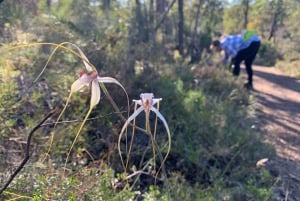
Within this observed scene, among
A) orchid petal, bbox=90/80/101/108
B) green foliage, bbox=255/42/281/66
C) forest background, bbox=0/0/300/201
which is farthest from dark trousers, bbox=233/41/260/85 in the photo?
green foliage, bbox=255/42/281/66

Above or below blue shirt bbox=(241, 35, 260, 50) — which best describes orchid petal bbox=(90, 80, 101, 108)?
above

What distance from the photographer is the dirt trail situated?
14.8 ft

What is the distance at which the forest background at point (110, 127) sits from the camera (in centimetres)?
279

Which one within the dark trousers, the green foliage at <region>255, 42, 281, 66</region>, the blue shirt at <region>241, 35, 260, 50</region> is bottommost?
the green foliage at <region>255, 42, 281, 66</region>

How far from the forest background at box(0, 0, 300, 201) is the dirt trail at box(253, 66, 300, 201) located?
0.55 feet

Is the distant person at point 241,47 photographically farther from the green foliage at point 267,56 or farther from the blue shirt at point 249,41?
the green foliage at point 267,56

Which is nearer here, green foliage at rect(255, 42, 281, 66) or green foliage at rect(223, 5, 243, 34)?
green foliage at rect(255, 42, 281, 66)

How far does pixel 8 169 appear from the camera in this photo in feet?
8.68

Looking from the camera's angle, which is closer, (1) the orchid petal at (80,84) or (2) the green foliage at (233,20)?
(1) the orchid petal at (80,84)

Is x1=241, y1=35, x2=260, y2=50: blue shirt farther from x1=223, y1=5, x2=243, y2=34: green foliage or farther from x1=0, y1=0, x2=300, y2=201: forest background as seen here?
x1=223, y1=5, x2=243, y2=34: green foliage

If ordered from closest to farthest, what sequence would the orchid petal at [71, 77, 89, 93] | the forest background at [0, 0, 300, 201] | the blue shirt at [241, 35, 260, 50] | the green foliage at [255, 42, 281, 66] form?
the orchid petal at [71, 77, 89, 93] → the forest background at [0, 0, 300, 201] → the blue shirt at [241, 35, 260, 50] → the green foliage at [255, 42, 281, 66]

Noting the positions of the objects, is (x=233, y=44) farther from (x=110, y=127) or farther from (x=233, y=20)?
(x=233, y=20)

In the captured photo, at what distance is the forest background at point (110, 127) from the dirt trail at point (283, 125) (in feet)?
0.55

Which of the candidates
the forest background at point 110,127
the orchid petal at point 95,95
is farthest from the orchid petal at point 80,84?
the forest background at point 110,127
